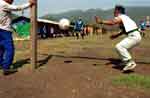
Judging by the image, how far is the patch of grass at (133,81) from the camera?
1061 cm

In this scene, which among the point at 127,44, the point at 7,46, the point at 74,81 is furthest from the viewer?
the point at 7,46

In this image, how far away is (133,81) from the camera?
1083 cm

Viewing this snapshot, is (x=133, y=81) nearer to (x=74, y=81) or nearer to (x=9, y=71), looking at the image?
(x=74, y=81)

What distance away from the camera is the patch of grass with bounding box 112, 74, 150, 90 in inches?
418

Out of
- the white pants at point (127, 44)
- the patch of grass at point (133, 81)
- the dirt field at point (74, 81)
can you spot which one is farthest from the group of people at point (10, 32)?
the patch of grass at point (133, 81)

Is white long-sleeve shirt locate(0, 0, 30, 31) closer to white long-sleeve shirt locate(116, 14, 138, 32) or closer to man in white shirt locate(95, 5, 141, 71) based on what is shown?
man in white shirt locate(95, 5, 141, 71)

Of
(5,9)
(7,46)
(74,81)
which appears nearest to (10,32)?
(7,46)

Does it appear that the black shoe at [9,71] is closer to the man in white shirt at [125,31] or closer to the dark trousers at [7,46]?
the dark trousers at [7,46]

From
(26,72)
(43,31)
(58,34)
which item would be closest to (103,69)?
(26,72)

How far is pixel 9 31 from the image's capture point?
12.2m

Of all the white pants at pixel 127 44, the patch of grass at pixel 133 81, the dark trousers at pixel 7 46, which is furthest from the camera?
the dark trousers at pixel 7 46

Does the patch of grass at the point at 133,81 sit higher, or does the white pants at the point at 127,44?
the white pants at the point at 127,44

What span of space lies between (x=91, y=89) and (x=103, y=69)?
7.26 ft

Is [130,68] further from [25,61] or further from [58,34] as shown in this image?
[58,34]
